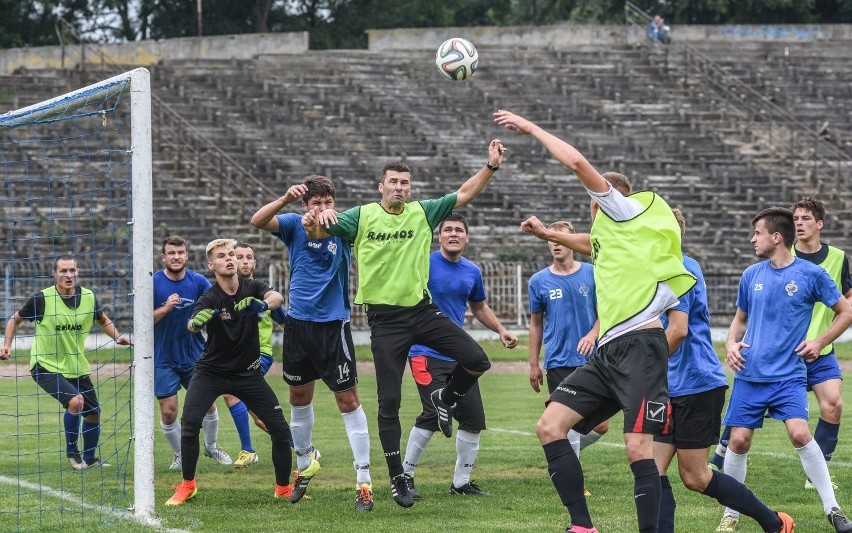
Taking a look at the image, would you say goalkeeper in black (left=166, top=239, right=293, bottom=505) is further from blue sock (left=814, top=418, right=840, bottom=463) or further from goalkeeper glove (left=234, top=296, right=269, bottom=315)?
blue sock (left=814, top=418, right=840, bottom=463)

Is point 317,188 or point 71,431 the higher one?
point 317,188

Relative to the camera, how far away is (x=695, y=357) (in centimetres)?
772

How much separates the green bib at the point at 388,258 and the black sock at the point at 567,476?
2.45m

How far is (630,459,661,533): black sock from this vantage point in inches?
261

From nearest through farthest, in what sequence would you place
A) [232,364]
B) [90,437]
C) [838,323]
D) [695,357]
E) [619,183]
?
[619,183] < [695,357] < [838,323] < [232,364] < [90,437]

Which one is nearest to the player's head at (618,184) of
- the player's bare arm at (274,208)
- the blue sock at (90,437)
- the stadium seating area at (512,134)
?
the player's bare arm at (274,208)

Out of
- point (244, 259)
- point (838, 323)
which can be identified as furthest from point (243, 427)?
point (838, 323)

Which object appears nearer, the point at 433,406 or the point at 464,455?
the point at 464,455

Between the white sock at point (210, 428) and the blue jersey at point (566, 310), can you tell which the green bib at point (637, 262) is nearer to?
the blue jersey at point (566, 310)

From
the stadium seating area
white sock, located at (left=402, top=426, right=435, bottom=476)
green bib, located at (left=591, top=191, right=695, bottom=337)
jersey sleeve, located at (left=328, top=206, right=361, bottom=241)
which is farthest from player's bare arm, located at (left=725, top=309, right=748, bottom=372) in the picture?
the stadium seating area

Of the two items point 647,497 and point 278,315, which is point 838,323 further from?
point 278,315

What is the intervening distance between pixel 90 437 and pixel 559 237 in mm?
5761

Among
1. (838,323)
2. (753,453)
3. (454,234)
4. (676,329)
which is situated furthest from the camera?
(753,453)

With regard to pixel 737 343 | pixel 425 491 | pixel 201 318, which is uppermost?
pixel 737 343
